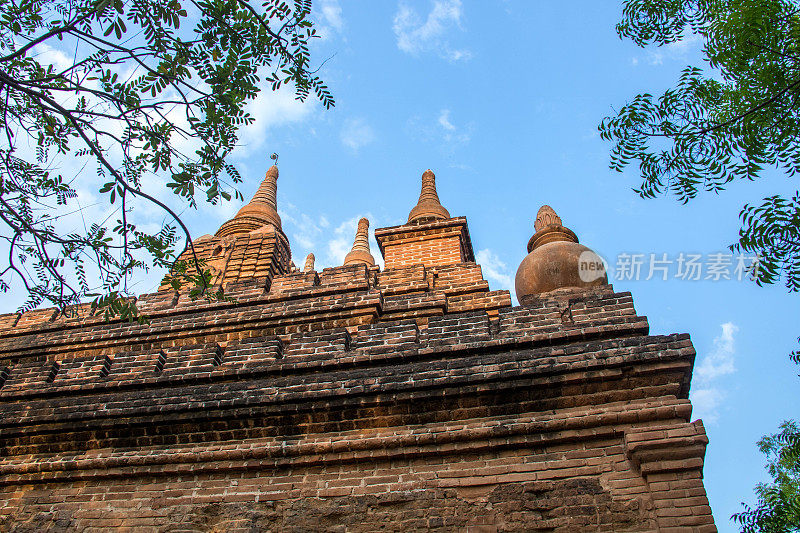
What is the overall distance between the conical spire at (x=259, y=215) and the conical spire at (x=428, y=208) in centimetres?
234

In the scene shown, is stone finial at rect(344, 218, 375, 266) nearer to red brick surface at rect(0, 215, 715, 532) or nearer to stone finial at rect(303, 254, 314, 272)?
stone finial at rect(303, 254, 314, 272)

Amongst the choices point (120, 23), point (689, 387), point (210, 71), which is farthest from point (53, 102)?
point (689, 387)

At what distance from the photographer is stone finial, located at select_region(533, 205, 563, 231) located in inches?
354

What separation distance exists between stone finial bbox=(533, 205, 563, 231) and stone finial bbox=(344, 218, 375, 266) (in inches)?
287

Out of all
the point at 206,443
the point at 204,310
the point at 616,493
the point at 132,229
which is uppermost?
the point at 204,310

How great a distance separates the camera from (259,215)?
1127 cm

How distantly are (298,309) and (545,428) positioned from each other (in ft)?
11.8

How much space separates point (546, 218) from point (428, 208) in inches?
78.9

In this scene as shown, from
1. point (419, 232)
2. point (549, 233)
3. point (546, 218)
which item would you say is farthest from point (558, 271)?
point (419, 232)

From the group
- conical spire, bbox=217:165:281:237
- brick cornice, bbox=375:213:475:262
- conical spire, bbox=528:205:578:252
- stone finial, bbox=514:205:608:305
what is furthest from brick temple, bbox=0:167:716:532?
conical spire, bbox=217:165:281:237

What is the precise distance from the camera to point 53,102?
4.43 m

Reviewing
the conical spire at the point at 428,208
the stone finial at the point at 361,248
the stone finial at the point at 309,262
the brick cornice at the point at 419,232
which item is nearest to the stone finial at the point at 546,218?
the brick cornice at the point at 419,232

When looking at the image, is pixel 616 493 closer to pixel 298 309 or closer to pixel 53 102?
pixel 298 309

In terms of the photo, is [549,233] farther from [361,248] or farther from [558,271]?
[361,248]
